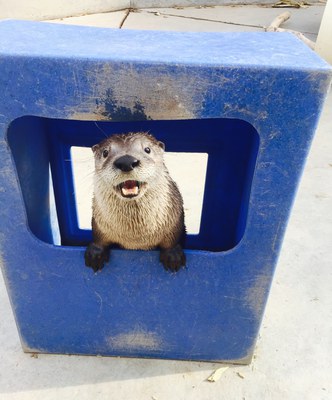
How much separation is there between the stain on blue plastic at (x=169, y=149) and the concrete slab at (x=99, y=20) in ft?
13.2

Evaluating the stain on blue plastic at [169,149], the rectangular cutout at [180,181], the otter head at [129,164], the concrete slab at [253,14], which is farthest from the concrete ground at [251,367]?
the concrete slab at [253,14]

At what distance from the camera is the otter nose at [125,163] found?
121 centimetres

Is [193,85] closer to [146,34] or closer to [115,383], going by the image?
[146,34]

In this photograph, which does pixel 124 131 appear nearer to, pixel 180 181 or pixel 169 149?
pixel 169 149

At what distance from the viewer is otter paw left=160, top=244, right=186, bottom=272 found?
1.44 meters

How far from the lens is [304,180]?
9.15 feet

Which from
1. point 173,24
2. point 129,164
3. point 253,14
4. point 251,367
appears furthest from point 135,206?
point 253,14

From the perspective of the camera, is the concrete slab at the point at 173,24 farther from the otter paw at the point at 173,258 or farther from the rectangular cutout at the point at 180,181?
the otter paw at the point at 173,258

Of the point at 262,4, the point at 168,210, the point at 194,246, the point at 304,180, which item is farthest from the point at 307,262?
the point at 262,4

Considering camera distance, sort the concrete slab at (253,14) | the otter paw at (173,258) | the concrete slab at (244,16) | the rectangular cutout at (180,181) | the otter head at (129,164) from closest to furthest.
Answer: the otter head at (129,164)
the otter paw at (173,258)
the rectangular cutout at (180,181)
the concrete slab at (244,16)
the concrete slab at (253,14)

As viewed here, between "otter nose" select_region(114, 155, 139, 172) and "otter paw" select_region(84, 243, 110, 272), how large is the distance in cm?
35

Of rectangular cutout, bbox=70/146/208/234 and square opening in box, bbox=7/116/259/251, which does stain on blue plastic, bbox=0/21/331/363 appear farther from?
rectangular cutout, bbox=70/146/208/234

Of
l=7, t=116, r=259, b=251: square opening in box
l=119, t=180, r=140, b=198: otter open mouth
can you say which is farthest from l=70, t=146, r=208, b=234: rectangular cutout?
l=119, t=180, r=140, b=198: otter open mouth

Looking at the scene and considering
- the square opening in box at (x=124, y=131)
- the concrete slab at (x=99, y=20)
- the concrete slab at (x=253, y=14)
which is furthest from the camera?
the concrete slab at (x=253, y=14)
